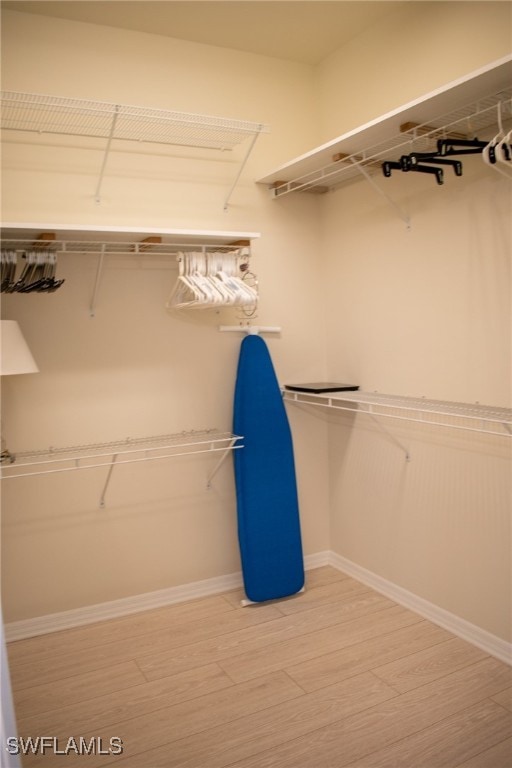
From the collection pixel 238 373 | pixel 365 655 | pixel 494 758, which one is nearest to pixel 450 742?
pixel 494 758

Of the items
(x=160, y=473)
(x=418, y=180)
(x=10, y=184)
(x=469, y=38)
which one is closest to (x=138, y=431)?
(x=160, y=473)

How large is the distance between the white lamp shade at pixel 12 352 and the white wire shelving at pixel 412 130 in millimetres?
1483

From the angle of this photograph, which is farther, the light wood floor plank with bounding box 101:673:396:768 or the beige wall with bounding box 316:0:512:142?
the beige wall with bounding box 316:0:512:142

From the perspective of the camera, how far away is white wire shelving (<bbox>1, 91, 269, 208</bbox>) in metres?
2.63

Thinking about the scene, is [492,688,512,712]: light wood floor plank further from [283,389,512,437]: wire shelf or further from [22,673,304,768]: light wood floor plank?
[283,389,512,437]: wire shelf

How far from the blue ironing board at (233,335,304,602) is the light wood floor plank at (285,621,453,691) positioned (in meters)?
0.59

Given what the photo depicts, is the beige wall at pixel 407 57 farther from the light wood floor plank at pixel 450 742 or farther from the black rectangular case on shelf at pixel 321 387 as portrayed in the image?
the light wood floor plank at pixel 450 742

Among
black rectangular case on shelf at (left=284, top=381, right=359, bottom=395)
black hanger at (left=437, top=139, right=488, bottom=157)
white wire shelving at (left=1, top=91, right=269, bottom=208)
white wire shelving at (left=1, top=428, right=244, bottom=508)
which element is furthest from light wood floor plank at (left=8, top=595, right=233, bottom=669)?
black hanger at (left=437, top=139, right=488, bottom=157)

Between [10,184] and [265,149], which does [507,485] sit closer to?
[265,149]

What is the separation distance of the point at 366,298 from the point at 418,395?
61cm

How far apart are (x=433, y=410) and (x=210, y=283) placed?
1.12m

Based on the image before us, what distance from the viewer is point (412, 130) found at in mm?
2432

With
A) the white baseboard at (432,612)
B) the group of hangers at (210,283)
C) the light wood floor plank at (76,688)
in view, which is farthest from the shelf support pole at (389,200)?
the light wood floor plank at (76,688)

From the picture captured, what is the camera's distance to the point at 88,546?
2.98m
